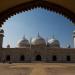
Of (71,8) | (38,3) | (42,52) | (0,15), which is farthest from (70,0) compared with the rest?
(42,52)

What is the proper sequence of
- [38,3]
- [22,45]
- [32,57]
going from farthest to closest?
[22,45], [32,57], [38,3]

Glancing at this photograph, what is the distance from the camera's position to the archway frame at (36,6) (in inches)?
92.7

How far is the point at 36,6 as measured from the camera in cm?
240

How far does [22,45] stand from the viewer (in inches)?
1503

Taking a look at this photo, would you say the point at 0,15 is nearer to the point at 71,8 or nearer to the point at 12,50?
the point at 71,8

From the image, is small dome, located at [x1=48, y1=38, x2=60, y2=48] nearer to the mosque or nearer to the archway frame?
the mosque

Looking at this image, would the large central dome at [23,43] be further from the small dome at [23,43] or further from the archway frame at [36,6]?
the archway frame at [36,6]

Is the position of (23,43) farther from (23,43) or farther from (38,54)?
(38,54)

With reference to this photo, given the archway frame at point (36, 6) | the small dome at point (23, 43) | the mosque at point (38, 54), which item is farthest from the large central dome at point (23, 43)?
the archway frame at point (36, 6)

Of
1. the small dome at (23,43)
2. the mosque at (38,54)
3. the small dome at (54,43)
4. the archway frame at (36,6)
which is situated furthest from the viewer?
the small dome at (54,43)

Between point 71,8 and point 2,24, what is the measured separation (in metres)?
0.85

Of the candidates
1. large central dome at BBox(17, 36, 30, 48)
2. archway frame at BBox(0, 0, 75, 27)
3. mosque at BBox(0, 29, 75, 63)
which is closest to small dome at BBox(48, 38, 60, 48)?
large central dome at BBox(17, 36, 30, 48)

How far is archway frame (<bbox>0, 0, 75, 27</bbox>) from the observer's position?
236cm

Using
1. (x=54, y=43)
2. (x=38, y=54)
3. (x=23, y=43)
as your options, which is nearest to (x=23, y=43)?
(x=23, y=43)
